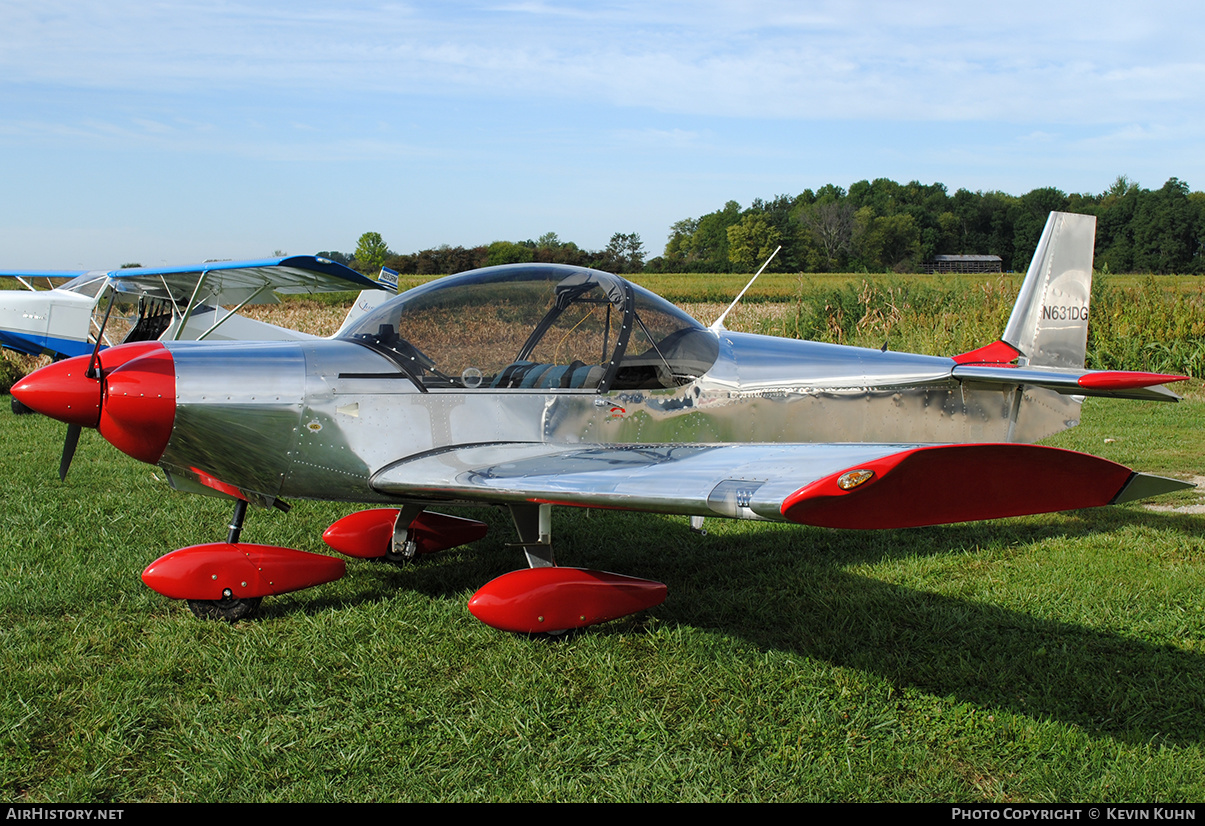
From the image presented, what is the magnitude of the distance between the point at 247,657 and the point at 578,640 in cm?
153

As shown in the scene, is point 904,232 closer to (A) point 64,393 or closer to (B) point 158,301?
(B) point 158,301

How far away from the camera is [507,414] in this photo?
4211 mm

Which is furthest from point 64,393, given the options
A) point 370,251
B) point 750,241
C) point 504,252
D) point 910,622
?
point 370,251

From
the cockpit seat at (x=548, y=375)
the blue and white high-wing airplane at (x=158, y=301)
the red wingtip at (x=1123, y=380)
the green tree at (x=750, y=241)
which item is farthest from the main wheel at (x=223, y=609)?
the green tree at (x=750, y=241)

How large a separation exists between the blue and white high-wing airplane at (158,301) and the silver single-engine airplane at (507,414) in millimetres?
6752

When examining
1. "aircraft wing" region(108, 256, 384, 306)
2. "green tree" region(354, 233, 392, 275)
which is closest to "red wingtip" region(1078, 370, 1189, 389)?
"aircraft wing" region(108, 256, 384, 306)

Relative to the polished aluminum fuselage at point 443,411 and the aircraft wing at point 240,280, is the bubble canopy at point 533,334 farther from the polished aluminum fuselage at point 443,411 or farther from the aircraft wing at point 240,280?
the aircraft wing at point 240,280

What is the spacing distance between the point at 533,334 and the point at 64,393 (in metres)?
2.22

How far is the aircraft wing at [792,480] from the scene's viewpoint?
2.28 metres

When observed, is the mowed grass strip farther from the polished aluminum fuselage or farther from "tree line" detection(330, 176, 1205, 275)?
"tree line" detection(330, 176, 1205, 275)

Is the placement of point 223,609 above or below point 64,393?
below

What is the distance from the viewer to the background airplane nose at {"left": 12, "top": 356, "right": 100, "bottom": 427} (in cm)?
361

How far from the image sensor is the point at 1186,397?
12.0m

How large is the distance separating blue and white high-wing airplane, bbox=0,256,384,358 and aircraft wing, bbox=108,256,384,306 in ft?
0.04
